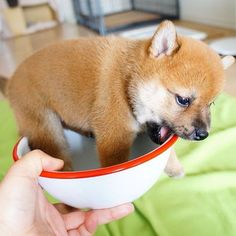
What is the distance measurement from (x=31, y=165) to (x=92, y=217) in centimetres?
22

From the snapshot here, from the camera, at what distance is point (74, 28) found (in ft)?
10.4

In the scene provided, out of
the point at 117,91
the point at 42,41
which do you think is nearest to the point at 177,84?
the point at 117,91

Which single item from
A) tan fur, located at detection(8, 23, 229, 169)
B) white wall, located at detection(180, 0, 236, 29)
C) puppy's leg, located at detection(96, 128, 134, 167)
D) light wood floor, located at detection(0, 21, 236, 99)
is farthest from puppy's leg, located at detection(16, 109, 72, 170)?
white wall, located at detection(180, 0, 236, 29)

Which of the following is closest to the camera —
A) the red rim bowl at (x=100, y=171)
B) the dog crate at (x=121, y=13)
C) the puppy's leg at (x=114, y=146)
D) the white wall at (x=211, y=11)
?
the red rim bowl at (x=100, y=171)

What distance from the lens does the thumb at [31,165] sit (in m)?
0.52

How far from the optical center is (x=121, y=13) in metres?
3.29

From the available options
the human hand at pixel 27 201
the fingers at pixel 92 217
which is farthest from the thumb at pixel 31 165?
the fingers at pixel 92 217

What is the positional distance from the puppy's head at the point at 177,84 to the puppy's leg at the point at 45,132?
0.24 meters

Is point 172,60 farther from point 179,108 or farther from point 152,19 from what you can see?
point 152,19

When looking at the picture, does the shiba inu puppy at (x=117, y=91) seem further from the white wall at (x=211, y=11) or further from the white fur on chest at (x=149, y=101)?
the white wall at (x=211, y=11)

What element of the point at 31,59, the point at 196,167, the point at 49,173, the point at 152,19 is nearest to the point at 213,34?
the point at 152,19

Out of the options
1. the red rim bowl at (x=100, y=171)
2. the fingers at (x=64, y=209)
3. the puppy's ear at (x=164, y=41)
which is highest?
the puppy's ear at (x=164, y=41)

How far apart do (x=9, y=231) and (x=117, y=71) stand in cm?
40

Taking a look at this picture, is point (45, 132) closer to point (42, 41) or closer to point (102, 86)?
point (102, 86)
